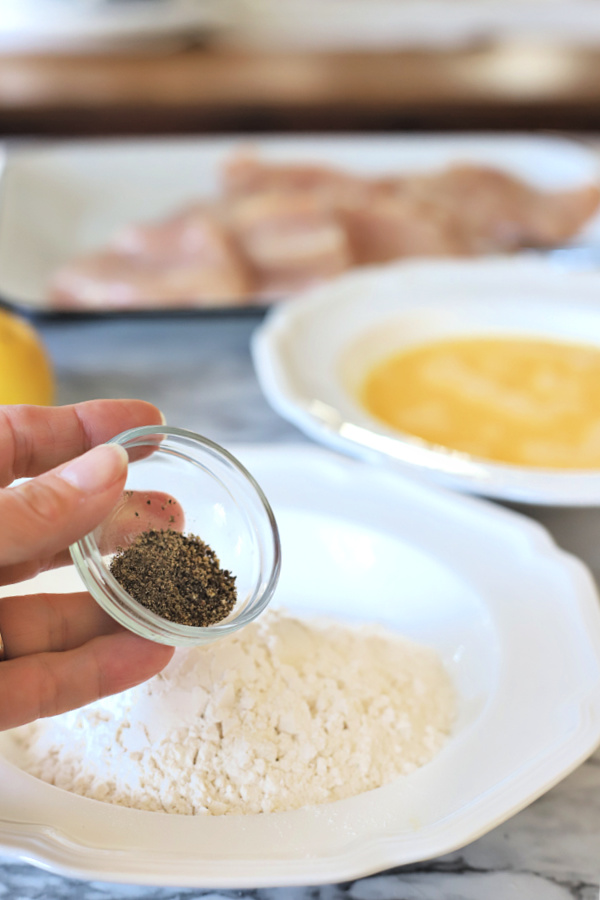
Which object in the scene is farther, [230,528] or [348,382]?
[348,382]

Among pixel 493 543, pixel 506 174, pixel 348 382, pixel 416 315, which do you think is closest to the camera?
pixel 493 543

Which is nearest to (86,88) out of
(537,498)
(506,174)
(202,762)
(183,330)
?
(506,174)

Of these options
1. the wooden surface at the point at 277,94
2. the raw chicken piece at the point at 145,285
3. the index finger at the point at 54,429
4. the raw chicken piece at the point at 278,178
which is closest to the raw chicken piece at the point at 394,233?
the raw chicken piece at the point at 278,178

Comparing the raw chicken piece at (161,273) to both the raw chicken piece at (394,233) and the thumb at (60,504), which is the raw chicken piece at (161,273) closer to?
the raw chicken piece at (394,233)

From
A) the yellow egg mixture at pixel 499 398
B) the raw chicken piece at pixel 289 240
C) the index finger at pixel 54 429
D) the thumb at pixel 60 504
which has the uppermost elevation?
the thumb at pixel 60 504

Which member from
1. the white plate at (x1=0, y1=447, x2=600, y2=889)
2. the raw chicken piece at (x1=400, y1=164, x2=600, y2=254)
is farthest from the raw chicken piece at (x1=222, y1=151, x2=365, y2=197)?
the white plate at (x1=0, y1=447, x2=600, y2=889)

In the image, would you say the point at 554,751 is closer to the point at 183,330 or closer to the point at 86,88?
the point at 183,330

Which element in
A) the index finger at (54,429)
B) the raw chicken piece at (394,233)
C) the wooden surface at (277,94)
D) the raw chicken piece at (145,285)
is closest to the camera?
the index finger at (54,429)

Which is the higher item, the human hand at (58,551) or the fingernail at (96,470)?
the fingernail at (96,470)

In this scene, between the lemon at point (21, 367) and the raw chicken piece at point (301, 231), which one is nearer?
the lemon at point (21, 367)
